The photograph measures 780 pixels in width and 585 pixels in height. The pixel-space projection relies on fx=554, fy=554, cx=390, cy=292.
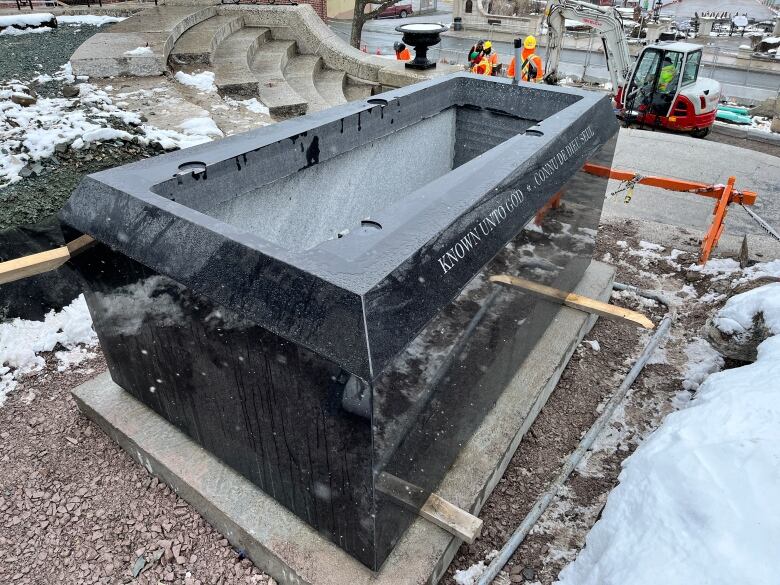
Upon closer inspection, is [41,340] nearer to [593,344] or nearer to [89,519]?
[89,519]

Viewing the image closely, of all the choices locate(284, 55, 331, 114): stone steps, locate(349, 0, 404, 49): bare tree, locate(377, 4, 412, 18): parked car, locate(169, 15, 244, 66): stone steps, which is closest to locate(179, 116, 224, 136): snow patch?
locate(284, 55, 331, 114): stone steps

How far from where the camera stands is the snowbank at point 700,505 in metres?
1.83

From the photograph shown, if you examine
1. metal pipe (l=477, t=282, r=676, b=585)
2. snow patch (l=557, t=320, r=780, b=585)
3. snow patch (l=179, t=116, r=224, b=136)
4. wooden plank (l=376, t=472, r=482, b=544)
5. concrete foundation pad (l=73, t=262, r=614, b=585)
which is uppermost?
snow patch (l=179, t=116, r=224, b=136)

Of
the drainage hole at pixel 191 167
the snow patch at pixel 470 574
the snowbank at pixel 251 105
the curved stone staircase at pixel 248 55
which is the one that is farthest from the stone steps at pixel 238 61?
the snow patch at pixel 470 574

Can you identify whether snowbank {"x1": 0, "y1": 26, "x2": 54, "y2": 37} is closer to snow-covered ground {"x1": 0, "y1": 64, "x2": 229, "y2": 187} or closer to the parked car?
snow-covered ground {"x1": 0, "y1": 64, "x2": 229, "y2": 187}

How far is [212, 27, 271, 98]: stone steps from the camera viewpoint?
7512 millimetres

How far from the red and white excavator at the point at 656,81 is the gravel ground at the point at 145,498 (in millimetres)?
10267

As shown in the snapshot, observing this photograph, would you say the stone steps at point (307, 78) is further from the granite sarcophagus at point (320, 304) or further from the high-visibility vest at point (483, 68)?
the granite sarcophagus at point (320, 304)

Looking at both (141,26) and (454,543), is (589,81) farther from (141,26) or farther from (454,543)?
(454,543)

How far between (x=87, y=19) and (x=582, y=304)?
34.5 ft

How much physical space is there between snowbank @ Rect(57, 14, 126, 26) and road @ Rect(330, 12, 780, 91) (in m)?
14.2

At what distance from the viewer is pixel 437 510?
2418mm

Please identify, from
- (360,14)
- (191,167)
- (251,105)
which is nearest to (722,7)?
(360,14)

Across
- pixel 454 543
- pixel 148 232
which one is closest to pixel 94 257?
pixel 148 232
